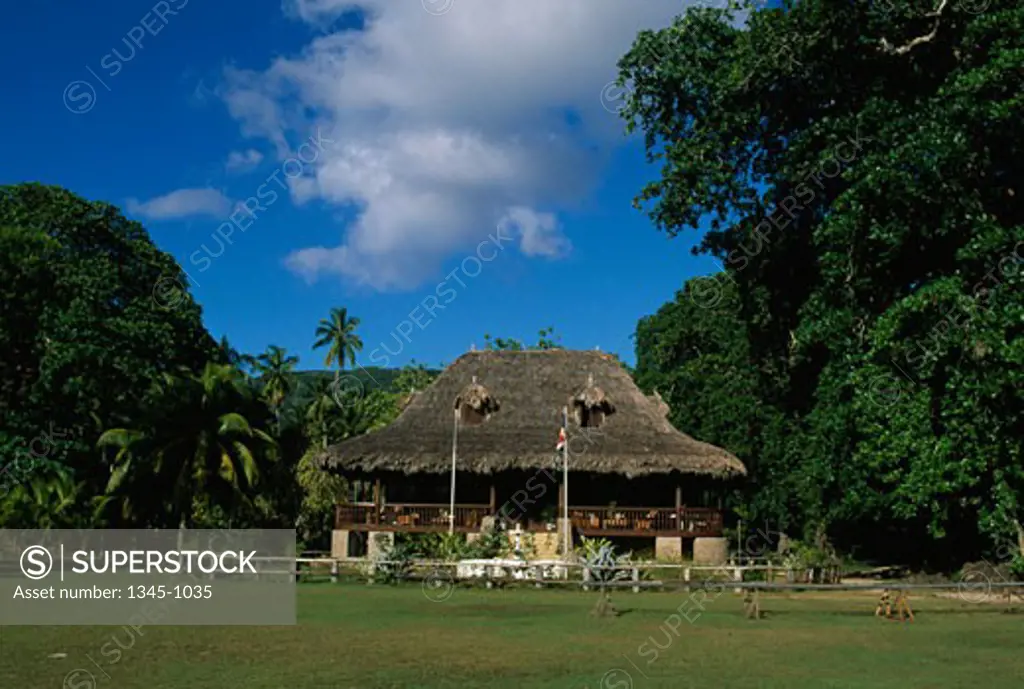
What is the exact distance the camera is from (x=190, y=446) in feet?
100.0

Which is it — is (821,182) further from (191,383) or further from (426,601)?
(191,383)

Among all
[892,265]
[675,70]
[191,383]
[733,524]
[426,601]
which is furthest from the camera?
[733,524]

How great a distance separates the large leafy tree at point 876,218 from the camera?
62.7ft

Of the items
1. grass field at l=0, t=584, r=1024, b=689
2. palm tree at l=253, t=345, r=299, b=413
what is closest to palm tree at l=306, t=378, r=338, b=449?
palm tree at l=253, t=345, r=299, b=413

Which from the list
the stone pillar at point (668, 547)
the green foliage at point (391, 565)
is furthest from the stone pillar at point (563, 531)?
the green foliage at point (391, 565)

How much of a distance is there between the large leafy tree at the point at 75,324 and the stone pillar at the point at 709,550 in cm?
1575

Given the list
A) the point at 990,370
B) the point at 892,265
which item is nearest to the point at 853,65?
the point at 892,265

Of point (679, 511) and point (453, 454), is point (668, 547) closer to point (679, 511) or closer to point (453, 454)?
point (679, 511)

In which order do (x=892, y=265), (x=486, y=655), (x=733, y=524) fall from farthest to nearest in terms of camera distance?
(x=733, y=524) < (x=892, y=265) < (x=486, y=655)

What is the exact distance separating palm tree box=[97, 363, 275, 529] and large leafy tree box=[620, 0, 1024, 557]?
1319 centimetres

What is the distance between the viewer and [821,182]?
2441 cm

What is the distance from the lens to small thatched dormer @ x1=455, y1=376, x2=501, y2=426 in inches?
1280

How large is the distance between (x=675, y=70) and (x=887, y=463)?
11003 millimetres

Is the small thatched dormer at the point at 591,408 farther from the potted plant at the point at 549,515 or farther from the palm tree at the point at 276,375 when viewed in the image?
the palm tree at the point at 276,375
